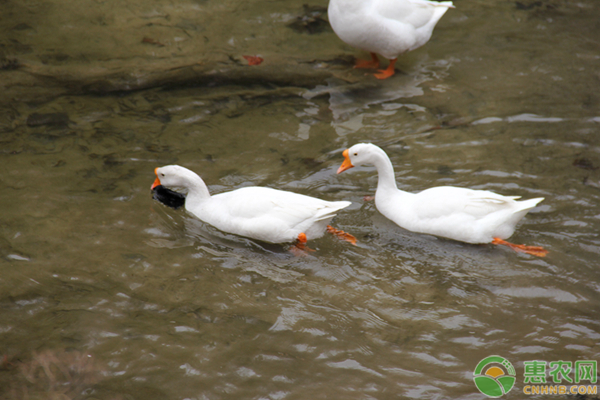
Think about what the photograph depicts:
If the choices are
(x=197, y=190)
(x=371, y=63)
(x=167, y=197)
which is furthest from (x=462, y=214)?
(x=371, y=63)

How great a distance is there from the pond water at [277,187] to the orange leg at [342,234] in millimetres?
90

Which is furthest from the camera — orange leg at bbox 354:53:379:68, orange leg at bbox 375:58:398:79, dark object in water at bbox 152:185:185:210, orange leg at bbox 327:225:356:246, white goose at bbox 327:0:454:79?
orange leg at bbox 354:53:379:68

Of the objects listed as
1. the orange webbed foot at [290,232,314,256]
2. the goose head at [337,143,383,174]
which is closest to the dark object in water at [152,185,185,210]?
the orange webbed foot at [290,232,314,256]

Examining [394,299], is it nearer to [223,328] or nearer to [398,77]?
[223,328]

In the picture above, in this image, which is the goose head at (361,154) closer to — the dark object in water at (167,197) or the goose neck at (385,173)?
the goose neck at (385,173)

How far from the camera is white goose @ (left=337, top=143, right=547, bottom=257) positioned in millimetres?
5012

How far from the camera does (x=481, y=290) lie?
15.2ft

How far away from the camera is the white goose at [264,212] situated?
504 cm

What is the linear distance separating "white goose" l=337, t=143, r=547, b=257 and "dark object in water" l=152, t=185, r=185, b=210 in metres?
2.32

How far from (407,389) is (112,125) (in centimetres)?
514

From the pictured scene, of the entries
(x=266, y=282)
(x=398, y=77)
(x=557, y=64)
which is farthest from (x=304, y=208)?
(x=557, y=64)

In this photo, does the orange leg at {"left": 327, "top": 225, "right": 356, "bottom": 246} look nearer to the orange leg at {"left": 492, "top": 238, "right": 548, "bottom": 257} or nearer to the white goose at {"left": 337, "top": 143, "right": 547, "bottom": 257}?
the white goose at {"left": 337, "top": 143, "right": 547, "bottom": 257}

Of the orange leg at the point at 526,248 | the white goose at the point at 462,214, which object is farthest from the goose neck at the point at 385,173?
the orange leg at the point at 526,248

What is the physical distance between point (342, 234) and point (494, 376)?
6.77 ft
